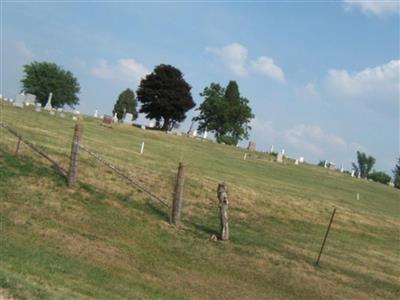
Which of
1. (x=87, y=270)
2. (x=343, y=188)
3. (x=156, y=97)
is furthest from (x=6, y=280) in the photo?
(x=156, y=97)

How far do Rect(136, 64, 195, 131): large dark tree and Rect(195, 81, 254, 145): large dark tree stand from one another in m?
10.7

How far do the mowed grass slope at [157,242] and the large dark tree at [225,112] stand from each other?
65.5m

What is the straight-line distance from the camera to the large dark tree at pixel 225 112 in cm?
9519

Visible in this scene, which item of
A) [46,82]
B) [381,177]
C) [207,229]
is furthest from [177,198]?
[46,82]

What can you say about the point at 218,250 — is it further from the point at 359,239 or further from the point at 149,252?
the point at 359,239

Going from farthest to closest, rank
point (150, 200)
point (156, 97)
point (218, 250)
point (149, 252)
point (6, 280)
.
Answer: point (156, 97) < point (150, 200) < point (218, 250) < point (149, 252) < point (6, 280)

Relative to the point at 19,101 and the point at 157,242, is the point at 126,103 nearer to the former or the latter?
the point at 19,101

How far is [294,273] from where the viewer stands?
63.6ft

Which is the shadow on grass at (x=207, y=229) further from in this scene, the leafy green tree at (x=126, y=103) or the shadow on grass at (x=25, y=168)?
the leafy green tree at (x=126, y=103)

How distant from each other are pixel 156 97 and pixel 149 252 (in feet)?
215

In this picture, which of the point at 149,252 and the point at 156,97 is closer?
the point at 149,252

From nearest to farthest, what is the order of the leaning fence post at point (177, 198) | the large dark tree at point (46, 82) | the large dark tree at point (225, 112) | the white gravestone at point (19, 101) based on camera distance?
the leaning fence post at point (177, 198), the white gravestone at point (19, 101), the large dark tree at point (225, 112), the large dark tree at point (46, 82)

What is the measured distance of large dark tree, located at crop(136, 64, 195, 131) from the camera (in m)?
82.4

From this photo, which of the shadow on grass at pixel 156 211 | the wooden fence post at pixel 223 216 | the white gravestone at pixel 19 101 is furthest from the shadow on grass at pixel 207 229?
the white gravestone at pixel 19 101
